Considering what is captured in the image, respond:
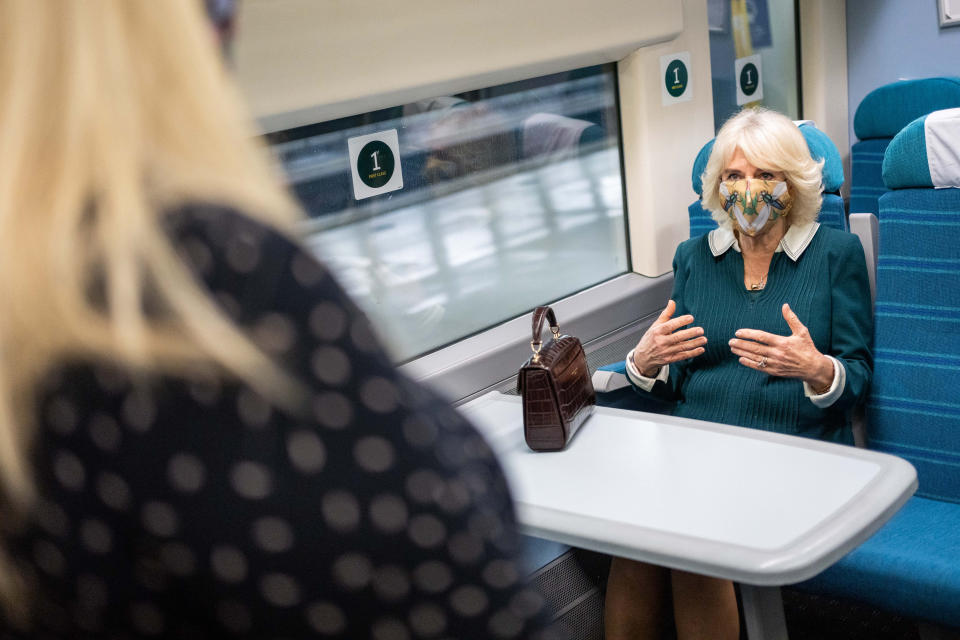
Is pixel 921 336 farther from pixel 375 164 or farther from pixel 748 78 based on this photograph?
pixel 748 78

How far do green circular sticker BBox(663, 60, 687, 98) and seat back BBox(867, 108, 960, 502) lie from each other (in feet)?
3.56

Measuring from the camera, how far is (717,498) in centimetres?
178

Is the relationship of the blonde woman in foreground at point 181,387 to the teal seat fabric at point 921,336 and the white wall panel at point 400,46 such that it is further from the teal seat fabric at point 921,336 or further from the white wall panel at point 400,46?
the teal seat fabric at point 921,336

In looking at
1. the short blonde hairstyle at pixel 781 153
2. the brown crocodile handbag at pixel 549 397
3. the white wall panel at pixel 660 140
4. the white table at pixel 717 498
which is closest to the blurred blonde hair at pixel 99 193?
the white table at pixel 717 498

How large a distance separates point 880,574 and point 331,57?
5.54ft

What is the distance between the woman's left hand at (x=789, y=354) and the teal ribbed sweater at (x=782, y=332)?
0.36 feet

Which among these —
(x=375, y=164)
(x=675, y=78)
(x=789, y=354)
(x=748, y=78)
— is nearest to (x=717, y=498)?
(x=789, y=354)

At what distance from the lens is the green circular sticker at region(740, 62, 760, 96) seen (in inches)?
157

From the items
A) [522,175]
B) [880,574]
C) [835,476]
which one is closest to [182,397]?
[835,476]

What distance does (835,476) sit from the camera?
1.82 meters

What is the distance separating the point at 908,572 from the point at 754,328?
75cm

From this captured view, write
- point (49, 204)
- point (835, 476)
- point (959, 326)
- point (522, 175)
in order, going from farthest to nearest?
point (522, 175)
point (959, 326)
point (835, 476)
point (49, 204)

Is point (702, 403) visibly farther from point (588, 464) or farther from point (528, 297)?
point (528, 297)

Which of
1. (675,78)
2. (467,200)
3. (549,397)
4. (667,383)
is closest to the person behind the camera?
(549,397)
